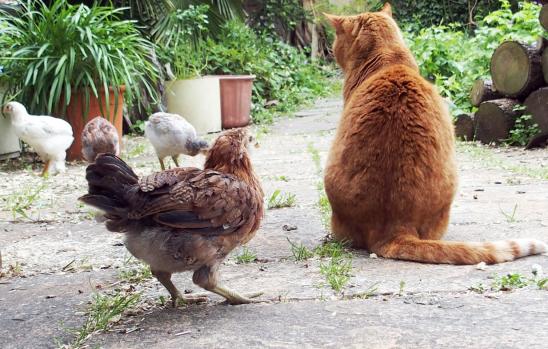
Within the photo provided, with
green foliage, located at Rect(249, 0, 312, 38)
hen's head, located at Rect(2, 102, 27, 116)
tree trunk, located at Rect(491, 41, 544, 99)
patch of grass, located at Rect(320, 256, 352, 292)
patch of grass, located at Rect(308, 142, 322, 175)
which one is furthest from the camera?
green foliage, located at Rect(249, 0, 312, 38)

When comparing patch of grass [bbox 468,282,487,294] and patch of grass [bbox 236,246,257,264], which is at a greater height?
patch of grass [bbox 468,282,487,294]

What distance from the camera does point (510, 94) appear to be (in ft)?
22.7

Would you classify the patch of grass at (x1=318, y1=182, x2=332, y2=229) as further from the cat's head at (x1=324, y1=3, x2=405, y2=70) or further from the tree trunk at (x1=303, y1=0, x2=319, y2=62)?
the tree trunk at (x1=303, y1=0, x2=319, y2=62)

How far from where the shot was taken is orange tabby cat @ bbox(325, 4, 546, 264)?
281cm

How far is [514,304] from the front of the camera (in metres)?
2.20

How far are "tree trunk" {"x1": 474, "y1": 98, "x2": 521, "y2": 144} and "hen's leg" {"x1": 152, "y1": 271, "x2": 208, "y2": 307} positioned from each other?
5.47 meters

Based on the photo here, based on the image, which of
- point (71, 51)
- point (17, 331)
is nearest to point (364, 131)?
point (17, 331)

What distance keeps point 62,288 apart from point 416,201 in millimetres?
1647

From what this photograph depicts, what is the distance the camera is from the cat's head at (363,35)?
3.51m

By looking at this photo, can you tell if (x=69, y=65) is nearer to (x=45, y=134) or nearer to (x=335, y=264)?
(x=45, y=134)

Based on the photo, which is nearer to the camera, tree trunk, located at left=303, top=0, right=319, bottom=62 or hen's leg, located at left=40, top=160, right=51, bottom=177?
hen's leg, located at left=40, top=160, right=51, bottom=177

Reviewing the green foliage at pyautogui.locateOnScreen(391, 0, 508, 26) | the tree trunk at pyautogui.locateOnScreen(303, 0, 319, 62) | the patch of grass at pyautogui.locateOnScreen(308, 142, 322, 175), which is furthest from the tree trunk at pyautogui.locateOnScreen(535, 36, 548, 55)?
the tree trunk at pyautogui.locateOnScreen(303, 0, 319, 62)

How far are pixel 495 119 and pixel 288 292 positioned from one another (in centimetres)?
532

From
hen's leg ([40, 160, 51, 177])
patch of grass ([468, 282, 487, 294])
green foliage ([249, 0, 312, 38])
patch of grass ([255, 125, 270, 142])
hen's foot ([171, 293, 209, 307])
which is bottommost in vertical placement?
hen's leg ([40, 160, 51, 177])
